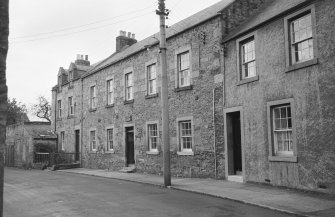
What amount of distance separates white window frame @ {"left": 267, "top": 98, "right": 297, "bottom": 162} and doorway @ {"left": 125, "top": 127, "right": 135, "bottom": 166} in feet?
34.7

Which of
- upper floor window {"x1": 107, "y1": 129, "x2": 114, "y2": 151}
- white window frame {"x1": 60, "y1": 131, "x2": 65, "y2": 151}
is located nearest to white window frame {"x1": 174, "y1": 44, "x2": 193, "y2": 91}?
upper floor window {"x1": 107, "y1": 129, "x2": 114, "y2": 151}

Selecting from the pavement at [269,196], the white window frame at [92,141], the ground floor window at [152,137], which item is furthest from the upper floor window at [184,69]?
the white window frame at [92,141]

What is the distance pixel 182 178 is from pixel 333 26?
8961mm

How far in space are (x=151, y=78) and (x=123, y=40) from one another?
468 inches

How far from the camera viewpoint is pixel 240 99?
14.3 meters

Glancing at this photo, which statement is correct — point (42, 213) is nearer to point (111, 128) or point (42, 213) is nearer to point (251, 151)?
point (251, 151)

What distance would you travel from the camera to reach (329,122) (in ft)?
35.2

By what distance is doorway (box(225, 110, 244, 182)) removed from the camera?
577 inches

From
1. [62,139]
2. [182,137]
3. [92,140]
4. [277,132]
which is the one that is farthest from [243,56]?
[62,139]

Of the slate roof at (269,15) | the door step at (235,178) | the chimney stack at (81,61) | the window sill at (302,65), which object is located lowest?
the door step at (235,178)

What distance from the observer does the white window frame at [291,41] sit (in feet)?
37.4

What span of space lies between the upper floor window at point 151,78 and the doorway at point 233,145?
6100mm

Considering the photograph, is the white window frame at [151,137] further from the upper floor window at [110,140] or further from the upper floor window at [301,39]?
the upper floor window at [301,39]

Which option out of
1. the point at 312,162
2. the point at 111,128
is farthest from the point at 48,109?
the point at 312,162
